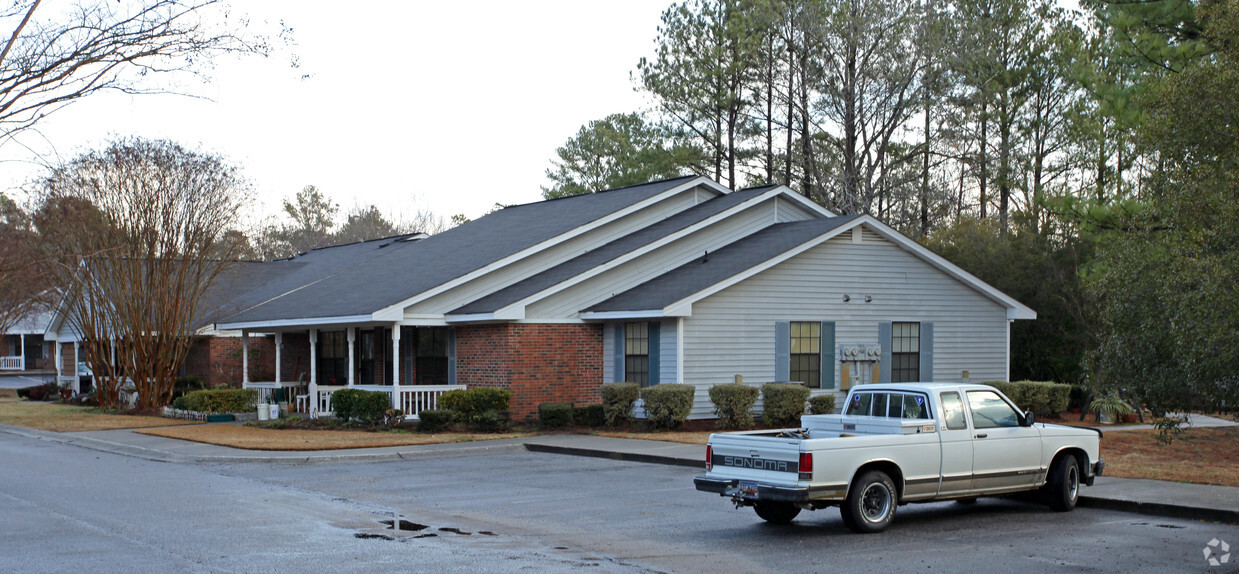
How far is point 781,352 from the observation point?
2572 cm

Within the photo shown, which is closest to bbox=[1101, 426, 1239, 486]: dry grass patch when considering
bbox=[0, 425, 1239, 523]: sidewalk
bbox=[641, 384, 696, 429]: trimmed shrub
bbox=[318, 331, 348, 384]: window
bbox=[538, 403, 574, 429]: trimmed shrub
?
bbox=[0, 425, 1239, 523]: sidewalk

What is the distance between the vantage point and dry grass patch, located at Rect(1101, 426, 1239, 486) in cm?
1580

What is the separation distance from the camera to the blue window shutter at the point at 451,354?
26281mm

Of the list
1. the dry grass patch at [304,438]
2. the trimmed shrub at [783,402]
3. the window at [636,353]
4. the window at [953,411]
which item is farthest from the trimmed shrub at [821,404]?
the window at [953,411]

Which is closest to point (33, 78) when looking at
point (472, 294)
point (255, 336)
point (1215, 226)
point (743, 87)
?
point (1215, 226)

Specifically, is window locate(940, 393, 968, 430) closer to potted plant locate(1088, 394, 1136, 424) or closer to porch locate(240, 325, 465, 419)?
potted plant locate(1088, 394, 1136, 424)

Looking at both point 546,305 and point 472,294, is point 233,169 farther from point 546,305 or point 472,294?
point 546,305

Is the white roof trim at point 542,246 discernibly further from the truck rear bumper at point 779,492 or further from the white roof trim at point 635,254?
the truck rear bumper at point 779,492

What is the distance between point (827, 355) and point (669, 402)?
194 inches

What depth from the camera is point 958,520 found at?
12562 millimetres

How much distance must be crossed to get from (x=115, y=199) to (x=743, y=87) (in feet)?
82.6

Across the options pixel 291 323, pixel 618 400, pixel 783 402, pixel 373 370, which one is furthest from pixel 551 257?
pixel 783 402

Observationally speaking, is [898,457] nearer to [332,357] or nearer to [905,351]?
[905,351]
